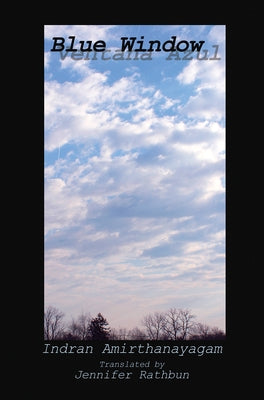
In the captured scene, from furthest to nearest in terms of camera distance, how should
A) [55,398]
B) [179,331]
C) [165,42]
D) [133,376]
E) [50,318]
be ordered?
[50,318] → [179,331] → [165,42] → [133,376] → [55,398]

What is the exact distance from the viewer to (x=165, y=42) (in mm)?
13555

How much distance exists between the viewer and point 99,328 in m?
39.2

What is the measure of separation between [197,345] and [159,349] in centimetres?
123

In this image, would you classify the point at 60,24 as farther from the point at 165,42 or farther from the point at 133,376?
the point at 133,376

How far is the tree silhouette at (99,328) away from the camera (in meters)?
37.8

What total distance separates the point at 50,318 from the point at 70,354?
36.5m

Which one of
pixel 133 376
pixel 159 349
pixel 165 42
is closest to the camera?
pixel 133 376

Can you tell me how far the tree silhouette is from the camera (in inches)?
1487
